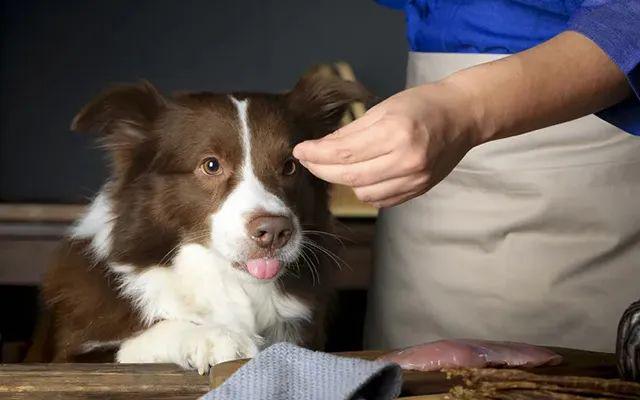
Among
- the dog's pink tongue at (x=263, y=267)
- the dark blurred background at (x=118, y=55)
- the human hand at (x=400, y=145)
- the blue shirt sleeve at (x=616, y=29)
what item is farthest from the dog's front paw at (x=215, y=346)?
the dark blurred background at (x=118, y=55)

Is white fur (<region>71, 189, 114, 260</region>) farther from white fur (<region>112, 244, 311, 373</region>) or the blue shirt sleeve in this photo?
the blue shirt sleeve

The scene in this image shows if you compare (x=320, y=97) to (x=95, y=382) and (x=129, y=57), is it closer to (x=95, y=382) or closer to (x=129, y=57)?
(x=95, y=382)

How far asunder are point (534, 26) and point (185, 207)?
0.68 metres

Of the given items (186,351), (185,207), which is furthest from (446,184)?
(186,351)

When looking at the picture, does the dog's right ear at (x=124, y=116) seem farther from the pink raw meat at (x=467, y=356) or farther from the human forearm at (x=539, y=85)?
the human forearm at (x=539, y=85)

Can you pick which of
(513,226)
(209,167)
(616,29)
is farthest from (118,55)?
(616,29)

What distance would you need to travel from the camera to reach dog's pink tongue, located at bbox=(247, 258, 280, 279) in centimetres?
164

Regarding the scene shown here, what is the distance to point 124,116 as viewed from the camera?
180cm

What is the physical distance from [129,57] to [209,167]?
1368 mm

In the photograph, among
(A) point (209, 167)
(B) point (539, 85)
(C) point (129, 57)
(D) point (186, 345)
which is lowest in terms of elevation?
(D) point (186, 345)

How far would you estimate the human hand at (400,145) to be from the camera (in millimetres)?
1002

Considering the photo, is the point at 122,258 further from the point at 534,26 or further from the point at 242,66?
the point at 242,66

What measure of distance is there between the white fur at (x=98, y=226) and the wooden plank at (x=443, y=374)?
68cm

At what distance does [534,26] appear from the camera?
5.77 feet
